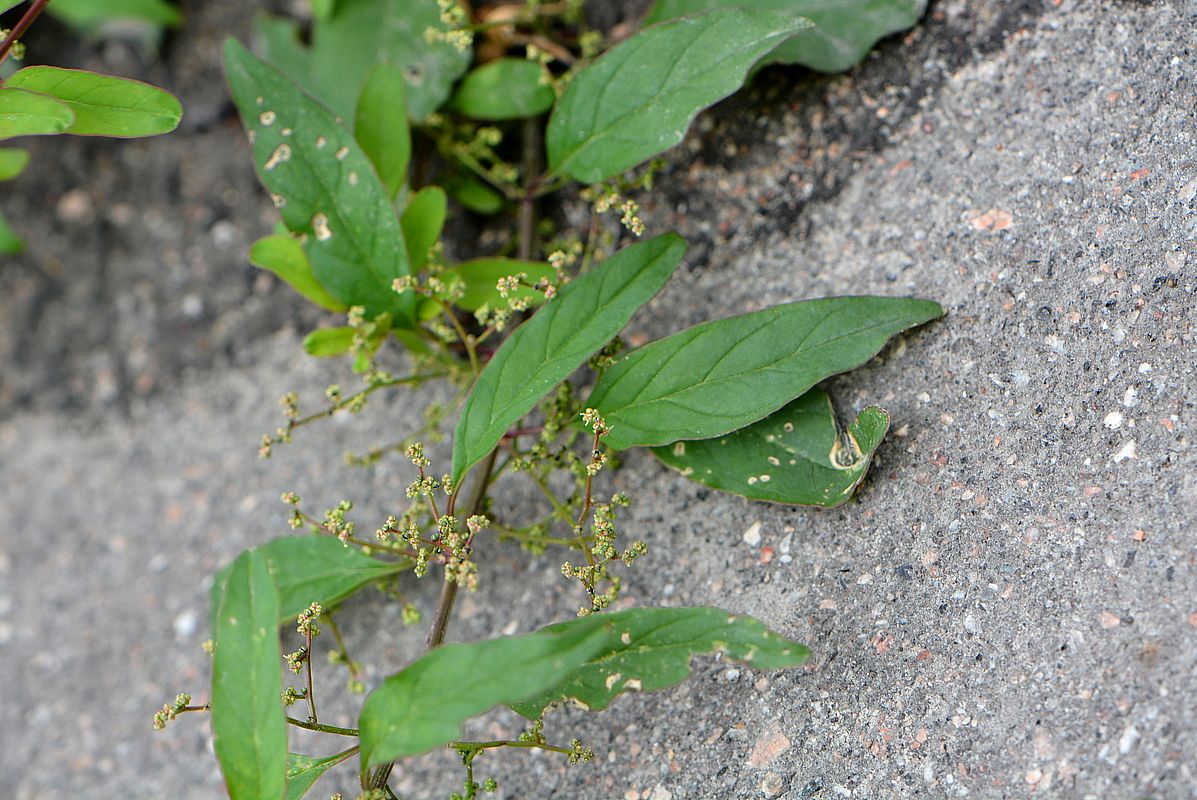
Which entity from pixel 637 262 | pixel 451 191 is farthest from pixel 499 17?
pixel 637 262

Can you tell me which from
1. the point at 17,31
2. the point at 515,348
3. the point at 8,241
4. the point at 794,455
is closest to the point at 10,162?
the point at 8,241

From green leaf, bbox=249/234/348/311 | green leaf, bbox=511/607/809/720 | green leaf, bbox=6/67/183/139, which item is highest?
green leaf, bbox=6/67/183/139

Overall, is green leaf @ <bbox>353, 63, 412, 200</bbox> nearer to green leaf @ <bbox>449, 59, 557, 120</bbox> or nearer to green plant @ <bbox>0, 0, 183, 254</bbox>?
green leaf @ <bbox>449, 59, 557, 120</bbox>

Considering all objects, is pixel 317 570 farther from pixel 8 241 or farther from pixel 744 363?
pixel 8 241

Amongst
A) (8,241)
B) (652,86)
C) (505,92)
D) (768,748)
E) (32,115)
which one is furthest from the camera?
(8,241)

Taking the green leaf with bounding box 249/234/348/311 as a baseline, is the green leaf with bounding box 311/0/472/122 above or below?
above

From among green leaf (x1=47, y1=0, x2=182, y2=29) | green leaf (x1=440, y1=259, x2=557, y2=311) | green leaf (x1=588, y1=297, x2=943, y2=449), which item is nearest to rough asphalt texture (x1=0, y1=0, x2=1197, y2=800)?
green leaf (x1=588, y1=297, x2=943, y2=449)

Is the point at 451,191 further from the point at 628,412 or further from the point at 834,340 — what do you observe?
the point at 834,340

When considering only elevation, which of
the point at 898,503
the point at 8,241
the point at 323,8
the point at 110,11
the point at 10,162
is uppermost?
the point at 323,8
